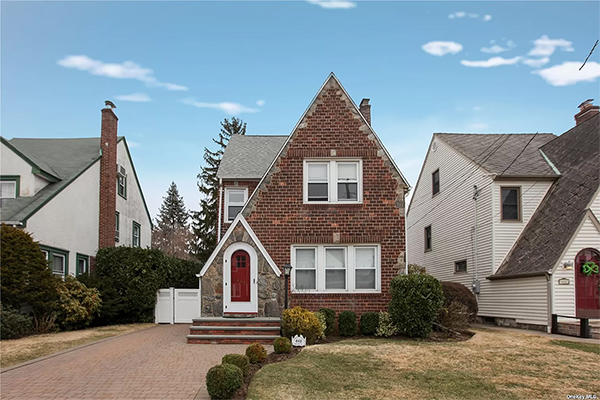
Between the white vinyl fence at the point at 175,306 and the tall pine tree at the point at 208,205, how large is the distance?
17.9 m

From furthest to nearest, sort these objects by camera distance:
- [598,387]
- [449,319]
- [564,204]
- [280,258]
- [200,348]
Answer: [564,204]
[280,258]
[449,319]
[200,348]
[598,387]

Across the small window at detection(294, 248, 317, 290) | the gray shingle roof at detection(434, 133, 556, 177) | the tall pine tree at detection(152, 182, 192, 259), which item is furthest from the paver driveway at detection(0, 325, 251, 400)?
the tall pine tree at detection(152, 182, 192, 259)

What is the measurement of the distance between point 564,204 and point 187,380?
15.2 m

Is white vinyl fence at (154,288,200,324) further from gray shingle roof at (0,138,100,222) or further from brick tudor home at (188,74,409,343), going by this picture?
gray shingle roof at (0,138,100,222)

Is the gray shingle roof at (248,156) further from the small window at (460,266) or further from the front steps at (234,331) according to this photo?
the small window at (460,266)

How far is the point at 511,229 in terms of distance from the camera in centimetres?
1948

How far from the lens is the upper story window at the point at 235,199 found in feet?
65.4

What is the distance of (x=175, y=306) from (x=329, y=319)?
7.82m

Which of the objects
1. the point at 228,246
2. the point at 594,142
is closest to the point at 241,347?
the point at 228,246

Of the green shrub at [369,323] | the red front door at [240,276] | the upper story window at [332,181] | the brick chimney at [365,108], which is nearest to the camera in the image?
the red front door at [240,276]

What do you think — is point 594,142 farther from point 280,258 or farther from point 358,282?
point 280,258

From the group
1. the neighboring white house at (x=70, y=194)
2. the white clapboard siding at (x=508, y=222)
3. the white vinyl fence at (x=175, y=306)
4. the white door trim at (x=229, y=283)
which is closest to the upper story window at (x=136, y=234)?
the neighboring white house at (x=70, y=194)

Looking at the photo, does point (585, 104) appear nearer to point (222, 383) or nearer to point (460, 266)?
point (460, 266)

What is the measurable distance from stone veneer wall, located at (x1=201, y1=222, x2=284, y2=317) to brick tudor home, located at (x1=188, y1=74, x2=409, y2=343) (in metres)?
0.29
